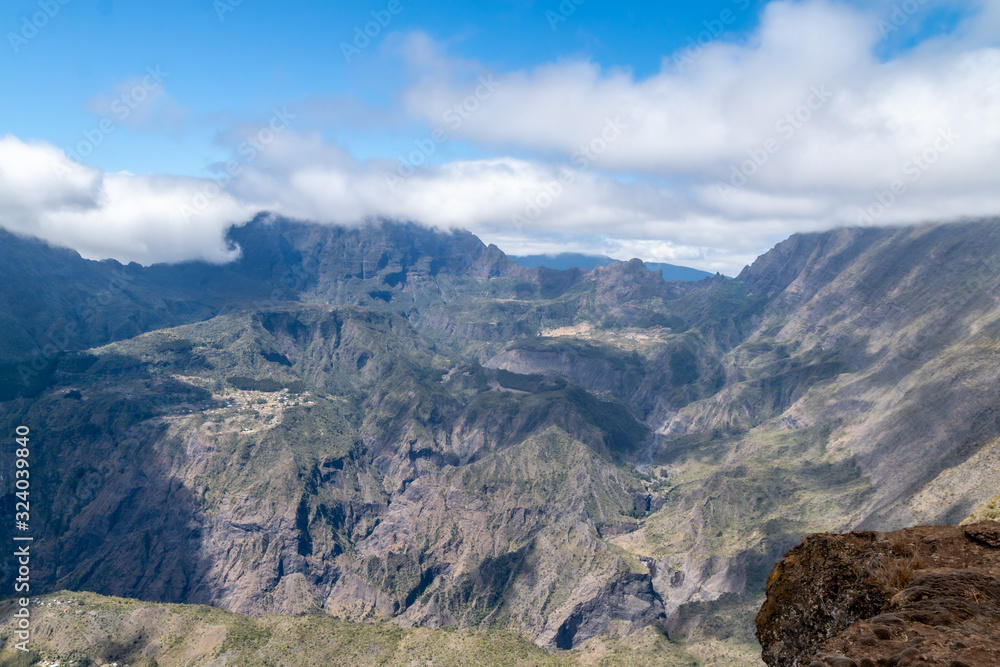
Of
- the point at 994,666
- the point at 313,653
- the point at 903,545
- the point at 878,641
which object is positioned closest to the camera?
the point at 994,666

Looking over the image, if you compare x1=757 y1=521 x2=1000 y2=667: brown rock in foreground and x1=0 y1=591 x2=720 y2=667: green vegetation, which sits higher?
x1=757 y1=521 x2=1000 y2=667: brown rock in foreground

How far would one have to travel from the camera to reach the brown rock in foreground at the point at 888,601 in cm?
2511

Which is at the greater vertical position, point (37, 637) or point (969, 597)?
point (969, 597)

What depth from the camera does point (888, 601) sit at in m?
30.3

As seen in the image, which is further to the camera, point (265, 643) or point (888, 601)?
point (265, 643)

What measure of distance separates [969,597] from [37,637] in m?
186

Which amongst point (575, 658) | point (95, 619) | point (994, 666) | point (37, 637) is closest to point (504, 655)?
point (575, 658)

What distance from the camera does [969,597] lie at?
27609mm

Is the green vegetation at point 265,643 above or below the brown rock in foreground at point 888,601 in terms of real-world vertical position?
below

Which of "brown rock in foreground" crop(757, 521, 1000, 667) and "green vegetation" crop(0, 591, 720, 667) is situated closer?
"brown rock in foreground" crop(757, 521, 1000, 667)

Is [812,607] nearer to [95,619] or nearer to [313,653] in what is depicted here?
[313,653]

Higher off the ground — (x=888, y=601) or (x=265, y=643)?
(x=888, y=601)

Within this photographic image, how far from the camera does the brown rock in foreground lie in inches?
989

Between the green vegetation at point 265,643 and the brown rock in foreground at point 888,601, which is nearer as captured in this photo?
the brown rock in foreground at point 888,601
